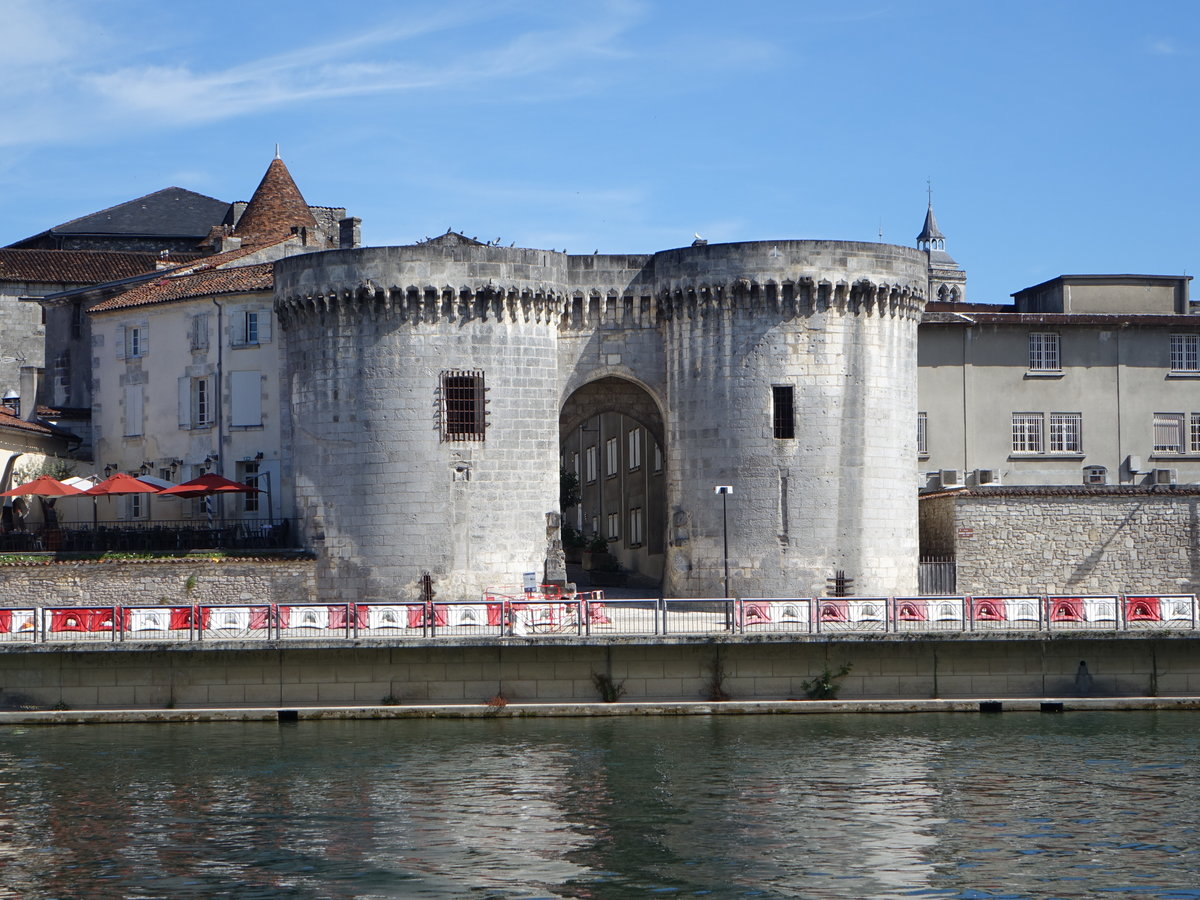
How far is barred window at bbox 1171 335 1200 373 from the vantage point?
5916 centimetres

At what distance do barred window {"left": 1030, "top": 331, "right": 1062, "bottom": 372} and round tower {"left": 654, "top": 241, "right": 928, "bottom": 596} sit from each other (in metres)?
7.24

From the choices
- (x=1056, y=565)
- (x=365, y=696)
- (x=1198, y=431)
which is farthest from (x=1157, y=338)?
(x=365, y=696)

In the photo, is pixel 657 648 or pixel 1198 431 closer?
pixel 657 648

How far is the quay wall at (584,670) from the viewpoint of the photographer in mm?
43094

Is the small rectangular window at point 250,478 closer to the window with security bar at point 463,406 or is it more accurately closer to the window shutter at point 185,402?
the window shutter at point 185,402

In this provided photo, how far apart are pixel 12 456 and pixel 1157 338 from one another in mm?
34291

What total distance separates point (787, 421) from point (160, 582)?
55.0 feet

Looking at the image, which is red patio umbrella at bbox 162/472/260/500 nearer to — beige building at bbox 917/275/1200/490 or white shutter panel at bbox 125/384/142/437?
white shutter panel at bbox 125/384/142/437

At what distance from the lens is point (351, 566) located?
168 ft

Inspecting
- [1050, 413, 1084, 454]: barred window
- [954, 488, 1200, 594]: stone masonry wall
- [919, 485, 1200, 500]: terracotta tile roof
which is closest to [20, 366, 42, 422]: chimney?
[919, 485, 1200, 500]: terracotta tile roof

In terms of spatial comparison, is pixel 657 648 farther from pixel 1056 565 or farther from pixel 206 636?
pixel 1056 565

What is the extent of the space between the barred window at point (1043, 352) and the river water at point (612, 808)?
17379 millimetres

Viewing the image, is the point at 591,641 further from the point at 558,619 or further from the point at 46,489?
the point at 46,489

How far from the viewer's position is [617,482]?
7175cm
